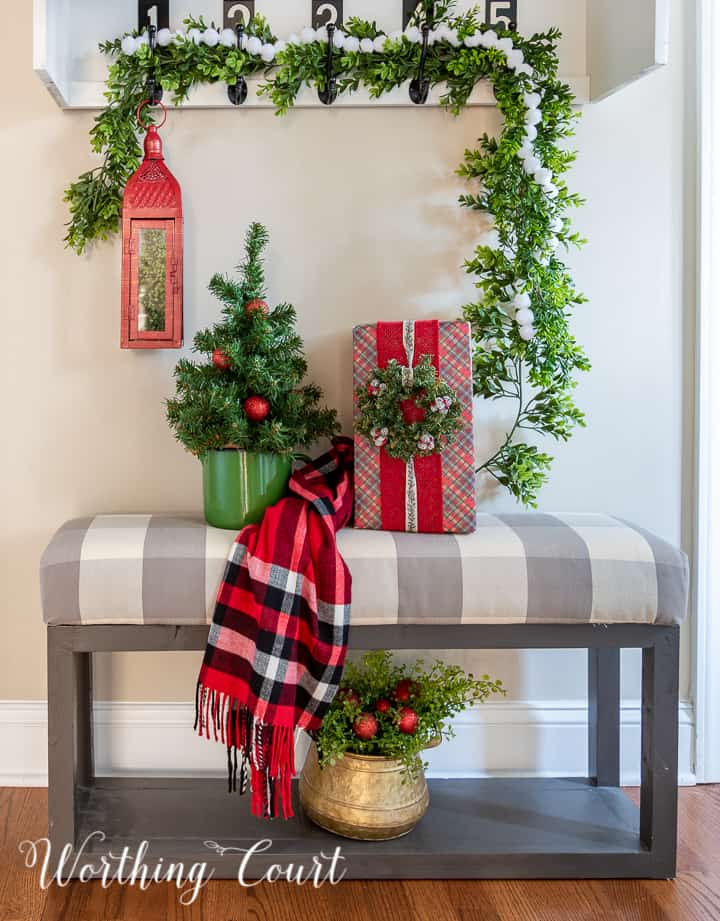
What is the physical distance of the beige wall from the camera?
1936 mm

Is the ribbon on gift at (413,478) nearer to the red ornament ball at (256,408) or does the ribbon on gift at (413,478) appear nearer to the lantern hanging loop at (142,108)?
the red ornament ball at (256,408)

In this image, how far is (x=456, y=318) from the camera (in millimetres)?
1979

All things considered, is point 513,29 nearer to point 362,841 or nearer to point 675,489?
point 675,489

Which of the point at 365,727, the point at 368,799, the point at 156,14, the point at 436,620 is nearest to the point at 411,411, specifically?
the point at 436,620

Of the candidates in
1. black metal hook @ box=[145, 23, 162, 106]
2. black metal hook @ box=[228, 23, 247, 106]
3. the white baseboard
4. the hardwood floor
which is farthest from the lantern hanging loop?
the hardwood floor

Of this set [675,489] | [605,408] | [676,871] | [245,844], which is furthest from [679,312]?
[245,844]

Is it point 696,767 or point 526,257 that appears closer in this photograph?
point 526,257

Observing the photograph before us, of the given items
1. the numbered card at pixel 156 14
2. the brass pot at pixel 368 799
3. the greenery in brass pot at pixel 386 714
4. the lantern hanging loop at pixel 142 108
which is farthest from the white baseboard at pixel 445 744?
the numbered card at pixel 156 14

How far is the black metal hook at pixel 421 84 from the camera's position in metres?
1.83

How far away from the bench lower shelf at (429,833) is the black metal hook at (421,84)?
5.22ft

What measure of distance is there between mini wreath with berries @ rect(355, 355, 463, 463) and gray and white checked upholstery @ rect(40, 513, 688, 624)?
0.20 m

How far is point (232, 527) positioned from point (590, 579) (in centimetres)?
71

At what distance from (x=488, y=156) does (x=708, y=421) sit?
82 centimetres

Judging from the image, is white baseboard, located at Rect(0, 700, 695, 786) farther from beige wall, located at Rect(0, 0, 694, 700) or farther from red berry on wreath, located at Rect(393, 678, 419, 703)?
red berry on wreath, located at Rect(393, 678, 419, 703)
